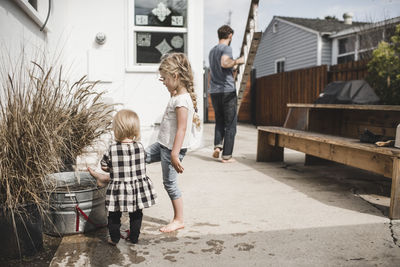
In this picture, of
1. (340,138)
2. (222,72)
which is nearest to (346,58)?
(222,72)

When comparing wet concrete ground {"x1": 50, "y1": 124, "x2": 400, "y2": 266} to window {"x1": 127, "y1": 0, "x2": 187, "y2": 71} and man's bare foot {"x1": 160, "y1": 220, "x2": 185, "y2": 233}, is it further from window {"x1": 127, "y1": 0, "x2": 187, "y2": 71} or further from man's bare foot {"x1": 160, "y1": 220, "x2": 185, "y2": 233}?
window {"x1": 127, "y1": 0, "x2": 187, "y2": 71}

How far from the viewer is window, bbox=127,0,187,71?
5.68 metres

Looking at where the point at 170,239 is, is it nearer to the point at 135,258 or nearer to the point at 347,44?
the point at 135,258

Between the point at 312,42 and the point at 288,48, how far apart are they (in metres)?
2.08

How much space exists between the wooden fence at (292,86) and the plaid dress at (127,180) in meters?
8.00

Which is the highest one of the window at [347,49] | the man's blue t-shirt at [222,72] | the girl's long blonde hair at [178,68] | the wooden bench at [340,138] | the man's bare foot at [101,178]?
the window at [347,49]

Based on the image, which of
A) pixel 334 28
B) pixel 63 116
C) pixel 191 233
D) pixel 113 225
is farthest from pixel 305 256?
pixel 334 28

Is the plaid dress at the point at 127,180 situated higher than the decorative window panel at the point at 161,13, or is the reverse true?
the decorative window panel at the point at 161,13

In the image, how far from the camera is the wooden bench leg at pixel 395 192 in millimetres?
2734

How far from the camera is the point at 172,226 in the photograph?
2.58 m

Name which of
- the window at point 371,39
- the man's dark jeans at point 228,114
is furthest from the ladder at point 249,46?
the window at point 371,39

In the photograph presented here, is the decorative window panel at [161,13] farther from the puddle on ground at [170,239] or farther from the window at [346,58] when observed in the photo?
the window at [346,58]

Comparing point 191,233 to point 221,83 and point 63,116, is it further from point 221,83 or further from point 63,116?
point 221,83

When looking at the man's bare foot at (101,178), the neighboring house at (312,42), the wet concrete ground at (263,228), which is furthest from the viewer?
the neighboring house at (312,42)
